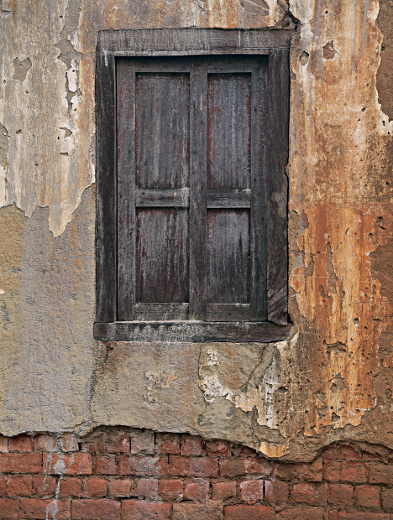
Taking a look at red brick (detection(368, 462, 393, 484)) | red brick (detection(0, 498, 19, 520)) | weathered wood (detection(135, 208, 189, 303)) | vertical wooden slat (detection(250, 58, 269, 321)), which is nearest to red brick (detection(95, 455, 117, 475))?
red brick (detection(0, 498, 19, 520))

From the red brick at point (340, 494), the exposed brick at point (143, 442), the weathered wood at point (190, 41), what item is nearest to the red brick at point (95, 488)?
the exposed brick at point (143, 442)

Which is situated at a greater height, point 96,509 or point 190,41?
point 190,41

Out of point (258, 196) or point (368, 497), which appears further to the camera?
point (258, 196)

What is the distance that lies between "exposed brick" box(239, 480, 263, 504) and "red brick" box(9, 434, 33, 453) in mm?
1072

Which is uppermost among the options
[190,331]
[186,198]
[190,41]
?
[190,41]

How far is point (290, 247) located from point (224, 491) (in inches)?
48.7

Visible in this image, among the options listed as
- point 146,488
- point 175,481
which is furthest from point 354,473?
point 146,488

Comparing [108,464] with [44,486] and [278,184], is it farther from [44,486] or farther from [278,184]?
[278,184]

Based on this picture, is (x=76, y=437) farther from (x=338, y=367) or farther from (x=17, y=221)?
(x=338, y=367)

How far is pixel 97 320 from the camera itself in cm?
261

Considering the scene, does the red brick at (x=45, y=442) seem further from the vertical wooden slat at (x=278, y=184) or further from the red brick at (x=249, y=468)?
the vertical wooden slat at (x=278, y=184)

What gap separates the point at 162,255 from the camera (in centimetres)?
268

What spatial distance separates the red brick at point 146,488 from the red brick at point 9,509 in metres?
0.59

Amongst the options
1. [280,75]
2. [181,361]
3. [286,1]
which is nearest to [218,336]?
[181,361]
